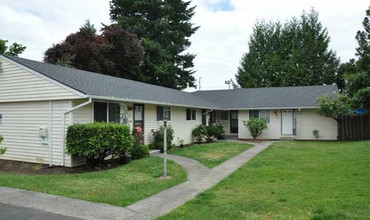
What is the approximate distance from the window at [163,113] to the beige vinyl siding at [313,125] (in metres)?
10.3

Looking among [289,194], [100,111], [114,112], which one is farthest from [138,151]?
[289,194]

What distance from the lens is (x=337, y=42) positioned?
39.6m

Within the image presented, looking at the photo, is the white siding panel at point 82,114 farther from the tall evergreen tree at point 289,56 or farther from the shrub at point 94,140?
the tall evergreen tree at point 289,56

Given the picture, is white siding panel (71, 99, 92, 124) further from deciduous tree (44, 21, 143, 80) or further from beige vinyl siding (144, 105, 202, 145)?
deciduous tree (44, 21, 143, 80)

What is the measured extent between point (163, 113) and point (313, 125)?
11284mm

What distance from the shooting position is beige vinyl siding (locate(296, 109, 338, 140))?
22062 millimetres

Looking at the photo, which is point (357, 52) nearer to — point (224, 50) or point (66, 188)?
point (224, 50)

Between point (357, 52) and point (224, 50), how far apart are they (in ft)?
49.5

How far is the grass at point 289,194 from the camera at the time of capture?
576 centimetres

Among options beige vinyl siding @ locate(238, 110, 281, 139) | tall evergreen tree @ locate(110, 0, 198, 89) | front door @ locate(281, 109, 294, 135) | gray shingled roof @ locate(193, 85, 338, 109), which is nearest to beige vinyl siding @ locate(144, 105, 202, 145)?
beige vinyl siding @ locate(238, 110, 281, 139)

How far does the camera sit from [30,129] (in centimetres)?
1210

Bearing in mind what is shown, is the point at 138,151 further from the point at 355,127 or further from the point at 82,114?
the point at 355,127

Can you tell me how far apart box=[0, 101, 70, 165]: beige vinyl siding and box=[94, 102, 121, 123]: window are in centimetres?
133

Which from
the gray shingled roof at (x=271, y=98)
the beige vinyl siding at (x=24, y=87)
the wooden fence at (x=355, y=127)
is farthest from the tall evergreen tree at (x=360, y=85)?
the beige vinyl siding at (x=24, y=87)
